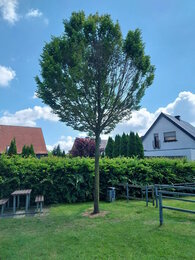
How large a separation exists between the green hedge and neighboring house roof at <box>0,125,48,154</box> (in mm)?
19914

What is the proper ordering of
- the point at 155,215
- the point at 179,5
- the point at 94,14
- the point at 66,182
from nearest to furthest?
the point at 155,215, the point at 94,14, the point at 179,5, the point at 66,182

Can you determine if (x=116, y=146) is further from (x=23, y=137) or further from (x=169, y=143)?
(x=23, y=137)

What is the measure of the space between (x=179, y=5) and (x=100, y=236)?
28.0ft

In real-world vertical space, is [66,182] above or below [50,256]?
above

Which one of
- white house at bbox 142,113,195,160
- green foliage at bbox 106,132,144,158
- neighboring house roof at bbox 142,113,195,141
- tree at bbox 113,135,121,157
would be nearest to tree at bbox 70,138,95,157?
green foliage at bbox 106,132,144,158

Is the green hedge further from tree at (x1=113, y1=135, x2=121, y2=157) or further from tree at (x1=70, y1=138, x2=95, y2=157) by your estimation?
tree at (x1=70, y1=138, x2=95, y2=157)

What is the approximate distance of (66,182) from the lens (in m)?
7.18

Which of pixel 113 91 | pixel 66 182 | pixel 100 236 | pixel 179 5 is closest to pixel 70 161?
pixel 66 182

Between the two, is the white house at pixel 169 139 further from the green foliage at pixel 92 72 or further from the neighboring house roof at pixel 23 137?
the neighboring house roof at pixel 23 137

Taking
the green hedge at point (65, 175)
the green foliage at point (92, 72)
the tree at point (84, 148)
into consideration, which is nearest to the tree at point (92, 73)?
the green foliage at point (92, 72)

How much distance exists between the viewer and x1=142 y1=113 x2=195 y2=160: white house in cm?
1678

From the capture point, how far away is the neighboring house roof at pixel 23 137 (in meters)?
25.6

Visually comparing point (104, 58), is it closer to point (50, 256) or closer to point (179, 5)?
point (179, 5)

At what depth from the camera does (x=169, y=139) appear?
725 inches
